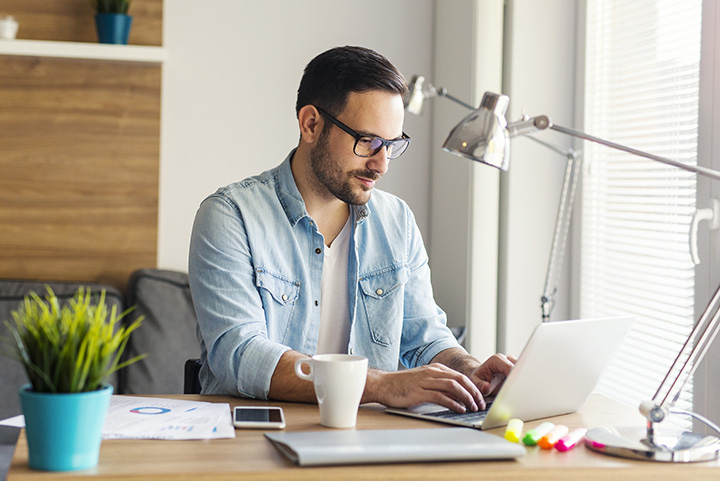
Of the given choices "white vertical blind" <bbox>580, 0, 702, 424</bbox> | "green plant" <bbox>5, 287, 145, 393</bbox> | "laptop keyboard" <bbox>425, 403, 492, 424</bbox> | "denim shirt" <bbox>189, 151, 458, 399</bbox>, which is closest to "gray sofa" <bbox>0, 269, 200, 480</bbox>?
"denim shirt" <bbox>189, 151, 458, 399</bbox>

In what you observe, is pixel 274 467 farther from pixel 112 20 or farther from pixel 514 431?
pixel 112 20

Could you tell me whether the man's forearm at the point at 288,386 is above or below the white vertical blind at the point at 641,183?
A: below

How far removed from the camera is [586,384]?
138 centimetres

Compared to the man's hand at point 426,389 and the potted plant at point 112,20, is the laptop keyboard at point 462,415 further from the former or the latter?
the potted plant at point 112,20

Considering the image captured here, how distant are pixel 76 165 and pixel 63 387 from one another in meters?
2.27

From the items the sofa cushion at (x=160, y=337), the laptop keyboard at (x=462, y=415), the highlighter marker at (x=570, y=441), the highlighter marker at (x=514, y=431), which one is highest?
the highlighter marker at (x=514, y=431)

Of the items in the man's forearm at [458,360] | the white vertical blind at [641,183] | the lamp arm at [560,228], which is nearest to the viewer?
the man's forearm at [458,360]

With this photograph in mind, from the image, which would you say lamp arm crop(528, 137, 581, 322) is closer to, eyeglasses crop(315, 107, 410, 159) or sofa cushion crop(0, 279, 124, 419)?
eyeglasses crop(315, 107, 410, 159)

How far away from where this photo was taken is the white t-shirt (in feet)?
6.04

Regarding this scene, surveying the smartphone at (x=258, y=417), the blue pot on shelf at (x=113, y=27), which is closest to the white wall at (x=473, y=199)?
the blue pot on shelf at (x=113, y=27)

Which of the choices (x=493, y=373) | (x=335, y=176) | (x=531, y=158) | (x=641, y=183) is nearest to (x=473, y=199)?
(x=531, y=158)

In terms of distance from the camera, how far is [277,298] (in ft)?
5.63

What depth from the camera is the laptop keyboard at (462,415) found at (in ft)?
4.25

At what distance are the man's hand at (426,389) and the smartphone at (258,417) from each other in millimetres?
187
